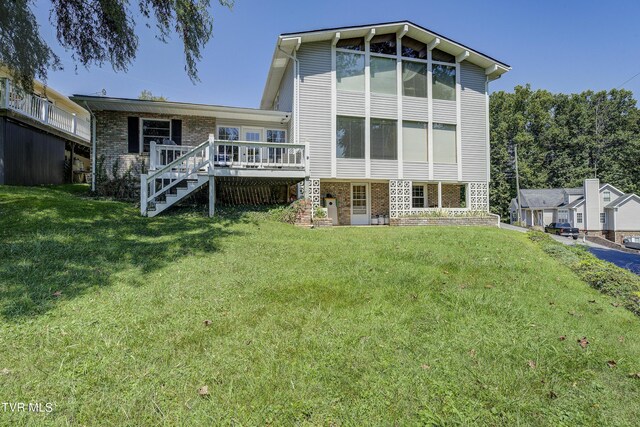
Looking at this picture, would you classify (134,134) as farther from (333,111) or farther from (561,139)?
(561,139)

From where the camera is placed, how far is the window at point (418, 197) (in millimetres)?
15906

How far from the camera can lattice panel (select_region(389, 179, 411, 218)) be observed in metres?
14.3

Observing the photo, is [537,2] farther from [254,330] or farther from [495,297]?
[254,330]

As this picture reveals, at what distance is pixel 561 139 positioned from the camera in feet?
141

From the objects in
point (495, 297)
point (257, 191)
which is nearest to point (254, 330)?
point (495, 297)

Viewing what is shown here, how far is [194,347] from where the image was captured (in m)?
2.93

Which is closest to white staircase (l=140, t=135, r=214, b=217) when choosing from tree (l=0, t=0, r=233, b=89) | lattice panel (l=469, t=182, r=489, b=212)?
tree (l=0, t=0, r=233, b=89)

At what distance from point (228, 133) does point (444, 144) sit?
989 centimetres

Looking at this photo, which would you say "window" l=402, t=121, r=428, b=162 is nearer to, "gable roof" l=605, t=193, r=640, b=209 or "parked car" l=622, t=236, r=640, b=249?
"parked car" l=622, t=236, r=640, b=249

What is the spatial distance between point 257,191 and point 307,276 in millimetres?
8549

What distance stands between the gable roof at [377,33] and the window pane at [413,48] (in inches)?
7.3

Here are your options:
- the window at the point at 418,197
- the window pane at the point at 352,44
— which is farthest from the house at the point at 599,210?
the window pane at the point at 352,44

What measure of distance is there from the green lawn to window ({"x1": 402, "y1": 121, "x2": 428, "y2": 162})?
31.2 ft

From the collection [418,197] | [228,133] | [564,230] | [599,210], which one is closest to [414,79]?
[418,197]
